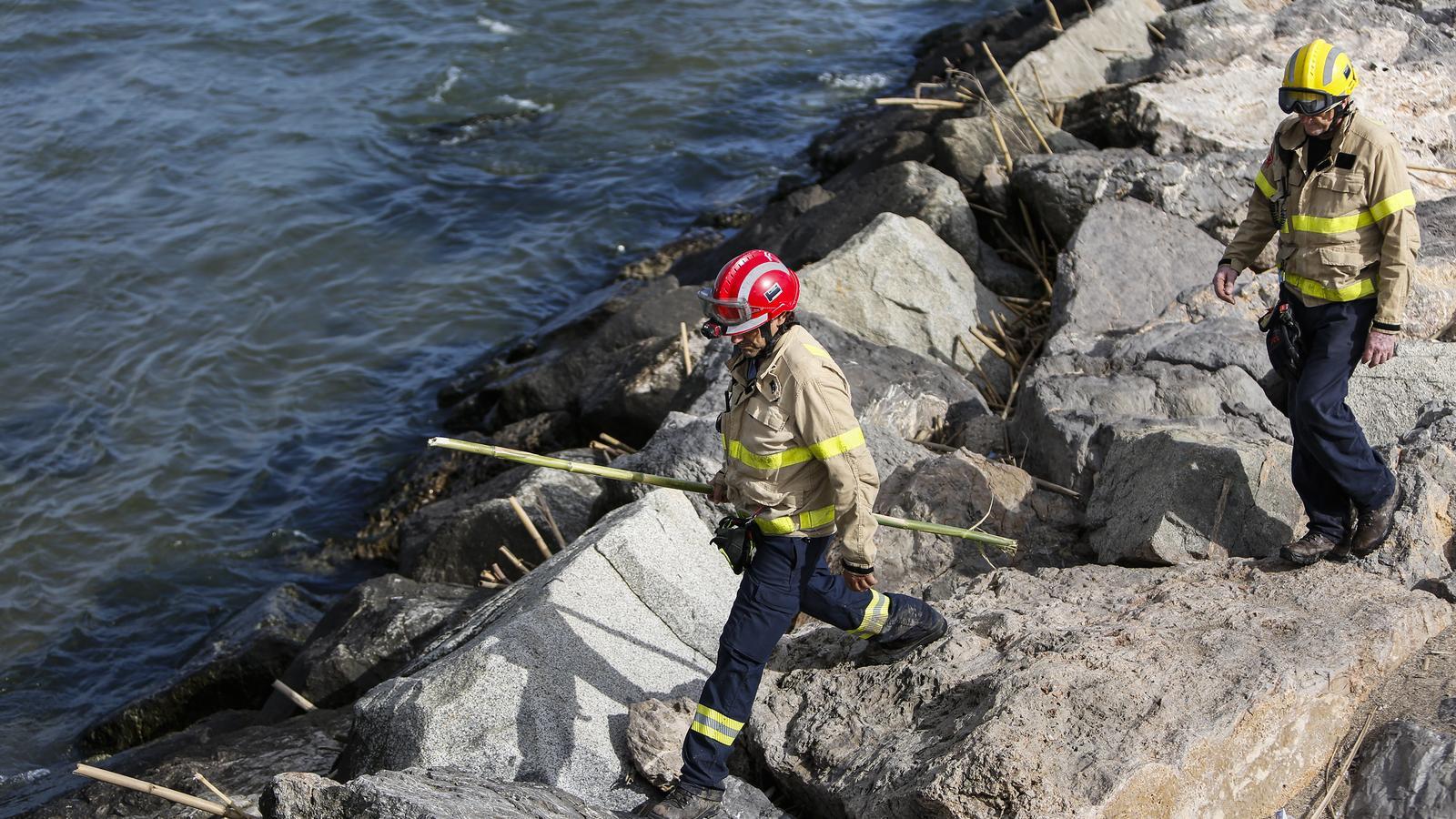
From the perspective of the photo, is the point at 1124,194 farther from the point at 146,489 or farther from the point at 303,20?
the point at 303,20

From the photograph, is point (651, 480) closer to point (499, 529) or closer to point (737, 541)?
point (737, 541)

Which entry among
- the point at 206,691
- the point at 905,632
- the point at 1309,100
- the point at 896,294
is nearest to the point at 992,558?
the point at 905,632

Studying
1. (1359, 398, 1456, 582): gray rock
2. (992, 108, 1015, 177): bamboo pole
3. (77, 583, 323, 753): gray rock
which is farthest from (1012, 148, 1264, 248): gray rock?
(77, 583, 323, 753): gray rock

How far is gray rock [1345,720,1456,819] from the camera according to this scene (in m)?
3.95

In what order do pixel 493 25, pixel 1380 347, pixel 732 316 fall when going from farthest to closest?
pixel 493 25
pixel 1380 347
pixel 732 316

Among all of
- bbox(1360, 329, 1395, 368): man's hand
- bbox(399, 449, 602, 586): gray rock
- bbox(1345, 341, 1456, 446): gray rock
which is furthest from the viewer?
bbox(399, 449, 602, 586): gray rock

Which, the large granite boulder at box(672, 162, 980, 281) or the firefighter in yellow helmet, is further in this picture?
the large granite boulder at box(672, 162, 980, 281)

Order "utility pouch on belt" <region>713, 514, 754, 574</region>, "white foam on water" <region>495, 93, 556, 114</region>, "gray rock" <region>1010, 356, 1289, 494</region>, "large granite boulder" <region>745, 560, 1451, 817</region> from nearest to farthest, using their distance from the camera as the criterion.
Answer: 1. "large granite boulder" <region>745, 560, 1451, 817</region>
2. "utility pouch on belt" <region>713, 514, 754, 574</region>
3. "gray rock" <region>1010, 356, 1289, 494</region>
4. "white foam on water" <region>495, 93, 556, 114</region>

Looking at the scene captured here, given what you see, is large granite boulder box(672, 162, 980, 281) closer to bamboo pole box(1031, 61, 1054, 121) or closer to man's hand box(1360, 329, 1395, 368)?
bamboo pole box(1031, 61, 1054, 121)

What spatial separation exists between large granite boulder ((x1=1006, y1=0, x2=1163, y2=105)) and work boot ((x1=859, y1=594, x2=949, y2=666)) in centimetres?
860

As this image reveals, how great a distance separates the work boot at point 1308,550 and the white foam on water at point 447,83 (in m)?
16.3

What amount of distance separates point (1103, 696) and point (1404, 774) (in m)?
0.99

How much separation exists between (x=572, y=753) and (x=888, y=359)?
386cm

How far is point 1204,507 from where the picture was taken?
18.7 ft
